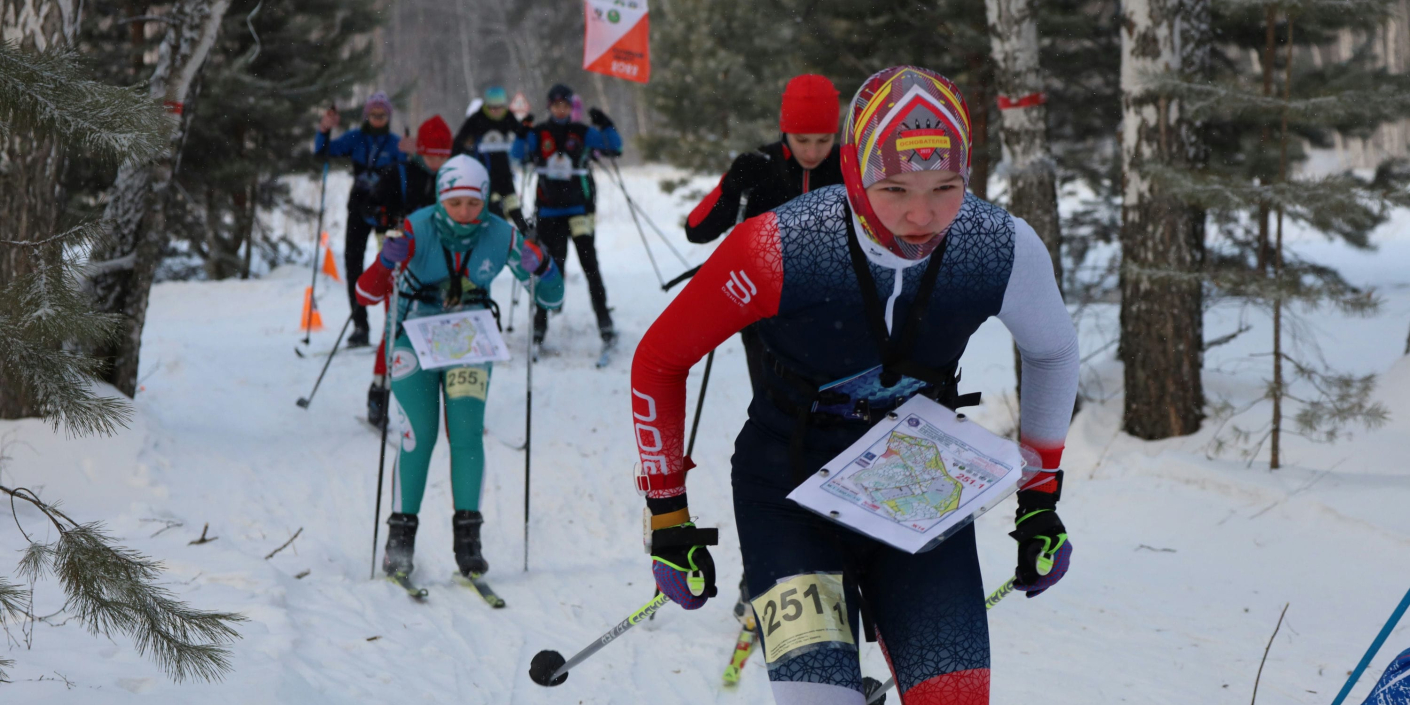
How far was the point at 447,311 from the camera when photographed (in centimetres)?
552

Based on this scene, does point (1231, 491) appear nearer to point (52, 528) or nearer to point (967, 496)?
point (967, 496)

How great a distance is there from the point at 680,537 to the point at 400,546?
3.21 m

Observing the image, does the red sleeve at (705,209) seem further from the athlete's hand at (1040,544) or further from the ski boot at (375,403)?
the ski boot at (375,403)

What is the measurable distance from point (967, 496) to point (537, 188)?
7729 millimetres

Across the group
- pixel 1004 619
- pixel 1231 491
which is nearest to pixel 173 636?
pixel 1004 619

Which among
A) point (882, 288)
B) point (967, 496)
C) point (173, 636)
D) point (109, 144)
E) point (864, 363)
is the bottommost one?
point (173, 636)

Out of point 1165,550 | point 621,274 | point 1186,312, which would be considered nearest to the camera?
point 1165,550

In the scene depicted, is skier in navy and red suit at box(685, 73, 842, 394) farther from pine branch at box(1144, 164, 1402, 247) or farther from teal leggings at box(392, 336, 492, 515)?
pine branch at box(1144, 164, 1402, 247)

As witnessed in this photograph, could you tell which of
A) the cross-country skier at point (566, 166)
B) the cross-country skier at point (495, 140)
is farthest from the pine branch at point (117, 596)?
the cross-country skier at point (495, 140)

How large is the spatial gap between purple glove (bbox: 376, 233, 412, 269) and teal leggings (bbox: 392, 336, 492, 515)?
0.41m

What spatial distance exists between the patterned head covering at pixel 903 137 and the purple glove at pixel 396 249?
11.6ft

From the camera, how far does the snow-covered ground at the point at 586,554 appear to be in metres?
4.14

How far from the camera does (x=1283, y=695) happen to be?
3967 millimetres

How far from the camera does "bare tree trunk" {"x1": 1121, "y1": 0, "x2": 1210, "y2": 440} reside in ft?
21.0
